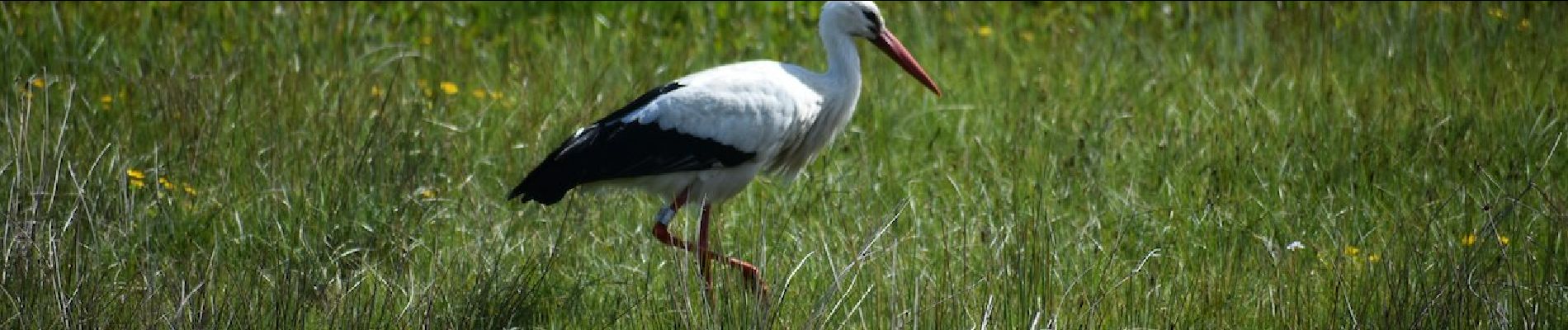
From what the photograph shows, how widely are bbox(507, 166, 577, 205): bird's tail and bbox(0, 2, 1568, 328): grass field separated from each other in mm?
109

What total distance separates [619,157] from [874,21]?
76cm

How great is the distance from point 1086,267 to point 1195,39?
2635 millimetres

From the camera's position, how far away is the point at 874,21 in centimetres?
447

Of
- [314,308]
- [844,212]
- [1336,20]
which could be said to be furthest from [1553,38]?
[314,308]

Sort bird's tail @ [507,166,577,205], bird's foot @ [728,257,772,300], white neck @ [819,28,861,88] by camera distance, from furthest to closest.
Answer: white neck @ [819,28,861,88] → bird's tail @ [507,166,577,205] → bird's foot @ [728,257,772,300]

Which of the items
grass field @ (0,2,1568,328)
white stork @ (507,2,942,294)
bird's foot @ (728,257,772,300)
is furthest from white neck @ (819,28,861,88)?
bird's foot @ (728,257,772,300)

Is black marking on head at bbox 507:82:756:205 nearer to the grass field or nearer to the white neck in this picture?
the grass field

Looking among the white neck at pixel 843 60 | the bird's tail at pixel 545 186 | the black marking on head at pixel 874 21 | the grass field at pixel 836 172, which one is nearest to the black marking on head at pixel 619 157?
the bird's tail at pixel 545 186

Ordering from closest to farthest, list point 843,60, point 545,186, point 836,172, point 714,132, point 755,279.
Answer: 1. point 755,279
2. point 545,186
3. point 714,132
4. point 843,60
5. point 836,172

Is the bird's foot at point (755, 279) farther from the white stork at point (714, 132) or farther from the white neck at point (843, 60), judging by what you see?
the white neck at point (843, 60)

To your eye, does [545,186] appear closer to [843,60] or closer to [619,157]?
[619,157]

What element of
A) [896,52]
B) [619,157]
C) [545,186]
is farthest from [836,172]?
[545,186]

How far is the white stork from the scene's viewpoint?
413cm

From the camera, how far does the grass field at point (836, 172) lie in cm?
338
